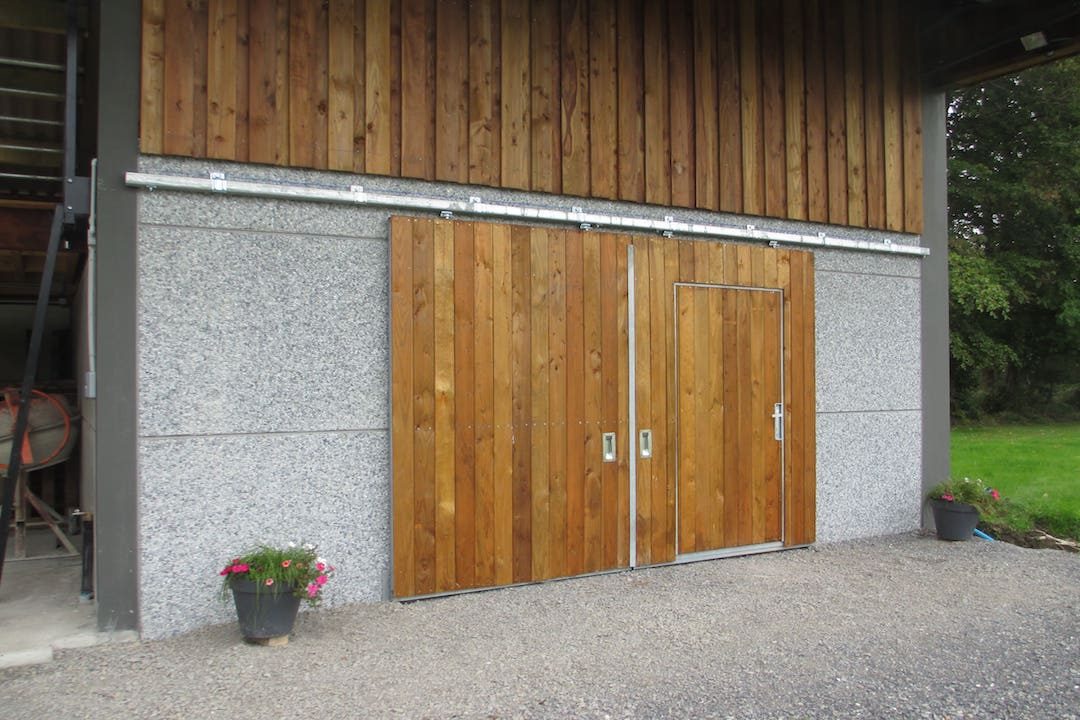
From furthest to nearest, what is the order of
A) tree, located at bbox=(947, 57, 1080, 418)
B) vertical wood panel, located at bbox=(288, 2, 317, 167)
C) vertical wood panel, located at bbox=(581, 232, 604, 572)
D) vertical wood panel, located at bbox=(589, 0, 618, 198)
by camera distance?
tree, located at bbox=(947, 57, 1080, 418)
vertical wood panel, located at bbox=(589, 0, 618, 198)
vertical wood panel, located at bbox=(581, 232, 604, 572)
vertical wood panel, located at bbox=(288, 2, 317, 167)

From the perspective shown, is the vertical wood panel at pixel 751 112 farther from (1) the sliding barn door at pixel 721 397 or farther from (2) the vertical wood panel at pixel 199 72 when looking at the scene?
(2) the vertical wood panel at pixel 199 72

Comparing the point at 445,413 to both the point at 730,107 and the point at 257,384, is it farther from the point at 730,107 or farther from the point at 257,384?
the point at 730,107

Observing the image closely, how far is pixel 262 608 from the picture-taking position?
417 cm

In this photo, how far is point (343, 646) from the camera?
4.25 m

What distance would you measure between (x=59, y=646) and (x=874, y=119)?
7019 mm

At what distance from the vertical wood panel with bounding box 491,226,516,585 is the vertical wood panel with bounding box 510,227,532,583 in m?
0.02

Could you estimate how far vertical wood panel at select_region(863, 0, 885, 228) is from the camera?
23.1ft

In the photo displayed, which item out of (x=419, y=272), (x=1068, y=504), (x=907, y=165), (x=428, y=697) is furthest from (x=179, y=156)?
(x=1068, y=504)

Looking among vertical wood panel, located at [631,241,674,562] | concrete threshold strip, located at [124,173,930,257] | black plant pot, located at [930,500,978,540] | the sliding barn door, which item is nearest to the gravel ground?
vertical wood panel, located at [631,241,674,562]

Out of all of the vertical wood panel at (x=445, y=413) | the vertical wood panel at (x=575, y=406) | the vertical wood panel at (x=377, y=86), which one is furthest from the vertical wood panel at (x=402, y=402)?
the vertical wood panel at (x=575, y=406)

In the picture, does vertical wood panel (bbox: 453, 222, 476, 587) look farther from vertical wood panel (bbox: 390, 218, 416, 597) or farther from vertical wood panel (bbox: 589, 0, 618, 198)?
vertical wood panel (bbox: 589, 0, 618, 198)

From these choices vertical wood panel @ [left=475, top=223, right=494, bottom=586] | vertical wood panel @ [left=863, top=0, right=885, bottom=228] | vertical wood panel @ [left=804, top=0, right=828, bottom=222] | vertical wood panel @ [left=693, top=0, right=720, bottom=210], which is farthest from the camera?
vertical wood panel @ [left=863, top=0, right=885, bottom=228]

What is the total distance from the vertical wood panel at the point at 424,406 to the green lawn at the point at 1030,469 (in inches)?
217

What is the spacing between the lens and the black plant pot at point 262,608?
164 inches
